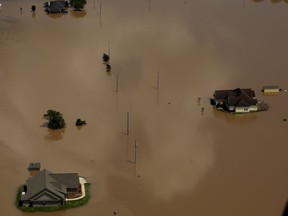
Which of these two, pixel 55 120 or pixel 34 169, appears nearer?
pixel 34 169

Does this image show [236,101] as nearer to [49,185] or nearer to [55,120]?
[55,120]

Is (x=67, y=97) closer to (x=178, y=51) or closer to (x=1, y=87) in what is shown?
(x=1, y=87)

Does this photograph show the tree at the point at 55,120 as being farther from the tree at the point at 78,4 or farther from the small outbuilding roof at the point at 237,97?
the tree at the point at 78,4

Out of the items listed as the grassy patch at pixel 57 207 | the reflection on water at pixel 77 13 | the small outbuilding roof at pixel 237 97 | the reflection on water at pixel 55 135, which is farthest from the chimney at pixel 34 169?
the reflection on water at pixel 77 13

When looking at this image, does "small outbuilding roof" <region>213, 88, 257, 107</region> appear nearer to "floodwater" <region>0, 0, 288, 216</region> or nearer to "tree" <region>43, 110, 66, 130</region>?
"floodwater" <region>0, 0, 288, 216</region>

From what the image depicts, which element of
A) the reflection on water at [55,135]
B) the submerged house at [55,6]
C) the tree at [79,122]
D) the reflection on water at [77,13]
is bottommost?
the reflection on water at [55,135]

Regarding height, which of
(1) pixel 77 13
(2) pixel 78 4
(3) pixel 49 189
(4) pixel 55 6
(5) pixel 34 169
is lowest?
(3) pixel 49 189

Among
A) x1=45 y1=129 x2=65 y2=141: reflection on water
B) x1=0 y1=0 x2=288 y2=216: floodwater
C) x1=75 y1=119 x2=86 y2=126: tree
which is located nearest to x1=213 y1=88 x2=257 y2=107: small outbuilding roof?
x1=0 y1=0 x2=288 y2=216: floodwater

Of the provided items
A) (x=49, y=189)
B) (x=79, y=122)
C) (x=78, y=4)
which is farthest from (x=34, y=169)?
(x=78, y=4)
